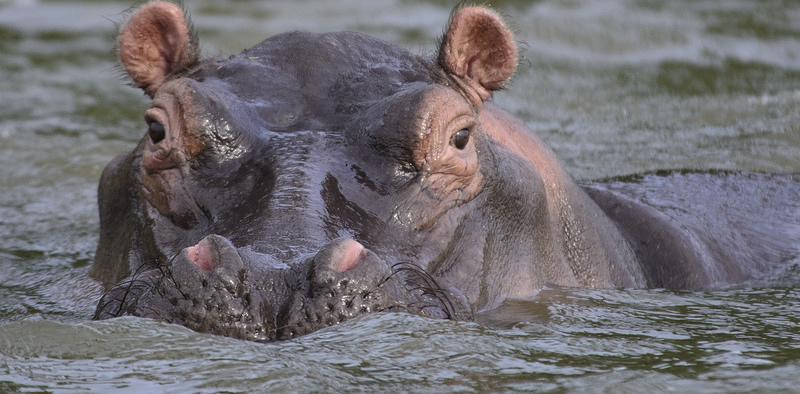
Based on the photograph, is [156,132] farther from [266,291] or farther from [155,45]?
[266,291]

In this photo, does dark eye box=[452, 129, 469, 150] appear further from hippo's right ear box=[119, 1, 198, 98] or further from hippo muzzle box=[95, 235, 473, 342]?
hippo's right ear box=[119, 1, 198, 98]

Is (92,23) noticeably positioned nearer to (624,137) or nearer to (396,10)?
(396,10)

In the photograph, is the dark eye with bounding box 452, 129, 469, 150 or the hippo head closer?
the hippo head

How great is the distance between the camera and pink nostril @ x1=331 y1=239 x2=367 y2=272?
137 inches

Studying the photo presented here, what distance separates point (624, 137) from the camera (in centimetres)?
1027

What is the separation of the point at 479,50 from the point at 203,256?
78.2 inches

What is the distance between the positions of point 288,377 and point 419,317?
540 millimetres

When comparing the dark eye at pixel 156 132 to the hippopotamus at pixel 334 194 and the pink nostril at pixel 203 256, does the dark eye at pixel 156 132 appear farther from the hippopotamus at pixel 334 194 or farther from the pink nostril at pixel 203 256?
the pink nostril at pixel 203 256

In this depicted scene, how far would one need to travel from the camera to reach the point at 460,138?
4.64 metres

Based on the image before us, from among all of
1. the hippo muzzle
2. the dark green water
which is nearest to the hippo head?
the hippo muzzle

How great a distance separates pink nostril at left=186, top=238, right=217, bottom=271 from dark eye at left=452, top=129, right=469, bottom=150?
139cm

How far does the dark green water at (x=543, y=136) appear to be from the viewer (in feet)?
11.3

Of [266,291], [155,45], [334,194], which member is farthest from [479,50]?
[266,291]

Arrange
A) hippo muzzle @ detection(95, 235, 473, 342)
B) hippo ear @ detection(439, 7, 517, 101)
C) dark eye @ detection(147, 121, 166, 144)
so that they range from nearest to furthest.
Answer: hippo muzzle @ detection(95, 235, 473, 342), dark eye @ detection(147, 121, 166, 144), hippo ear @ detection(439, 7, 517, 101)
